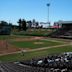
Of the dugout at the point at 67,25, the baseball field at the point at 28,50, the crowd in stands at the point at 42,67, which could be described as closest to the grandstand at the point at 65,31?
the dugout at the point at 67,25

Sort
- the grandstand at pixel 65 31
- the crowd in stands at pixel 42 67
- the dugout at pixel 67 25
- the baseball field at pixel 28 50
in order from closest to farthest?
the crowd in stands at pixel 42 67
the baseball field at pixel 28 50
the grandstand at pixel 65 31
the dugout at pixel 67 25

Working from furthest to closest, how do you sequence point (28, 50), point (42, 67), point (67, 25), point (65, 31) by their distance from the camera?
point (67, 25), point (65, 31), point (28, 50), point (42, 67)

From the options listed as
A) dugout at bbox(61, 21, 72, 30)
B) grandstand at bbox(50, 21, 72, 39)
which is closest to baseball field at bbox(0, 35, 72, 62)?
grandstand at bbox(50, 21, 72, 39)

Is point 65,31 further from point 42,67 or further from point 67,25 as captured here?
point 42,67

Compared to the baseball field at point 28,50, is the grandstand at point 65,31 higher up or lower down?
higher up

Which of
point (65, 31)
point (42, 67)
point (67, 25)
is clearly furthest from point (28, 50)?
point (67, 25)

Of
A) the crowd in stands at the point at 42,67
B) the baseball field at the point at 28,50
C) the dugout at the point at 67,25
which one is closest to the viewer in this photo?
the crowd in stands at the point at 42,67

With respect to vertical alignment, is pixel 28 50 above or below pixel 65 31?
below

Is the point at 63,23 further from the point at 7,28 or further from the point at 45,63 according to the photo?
the point at 45,63

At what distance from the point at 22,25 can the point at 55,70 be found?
10404cm

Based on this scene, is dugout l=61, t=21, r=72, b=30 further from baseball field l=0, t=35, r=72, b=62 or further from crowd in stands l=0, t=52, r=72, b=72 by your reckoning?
crowd in stands l=0, t=52, r=72, b=72

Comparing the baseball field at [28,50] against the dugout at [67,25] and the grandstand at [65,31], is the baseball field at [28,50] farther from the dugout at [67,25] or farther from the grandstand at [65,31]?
the dugout at [67,25]

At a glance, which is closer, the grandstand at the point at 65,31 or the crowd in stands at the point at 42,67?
the crowd in stands at the point at 42,67

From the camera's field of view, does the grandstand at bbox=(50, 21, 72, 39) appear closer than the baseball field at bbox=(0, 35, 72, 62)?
No
